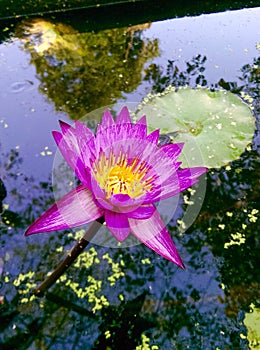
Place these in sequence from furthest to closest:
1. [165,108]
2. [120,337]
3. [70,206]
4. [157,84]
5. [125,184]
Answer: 1. [157,84]
2. [165,108]
3. [120,337]
4. [125,184]
5. [70,206]

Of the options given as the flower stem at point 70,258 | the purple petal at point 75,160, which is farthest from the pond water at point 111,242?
the purple petal at point 75,160

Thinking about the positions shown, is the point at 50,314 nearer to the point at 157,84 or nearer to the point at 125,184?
the point at 125,184

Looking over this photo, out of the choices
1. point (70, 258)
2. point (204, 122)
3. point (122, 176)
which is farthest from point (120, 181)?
point (204, 122)

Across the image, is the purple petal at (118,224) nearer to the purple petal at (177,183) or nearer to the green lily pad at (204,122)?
the purple petal at (177,183)

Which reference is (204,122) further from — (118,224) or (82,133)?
(118,224)

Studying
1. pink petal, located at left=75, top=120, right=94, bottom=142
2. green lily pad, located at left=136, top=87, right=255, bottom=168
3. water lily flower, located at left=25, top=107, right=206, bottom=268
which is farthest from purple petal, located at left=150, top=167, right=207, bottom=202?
green lily pad, located at left=136, top=87, right=255, bottom=168

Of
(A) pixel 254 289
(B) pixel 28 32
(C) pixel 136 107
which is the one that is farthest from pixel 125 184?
(B) pixel 28 32
